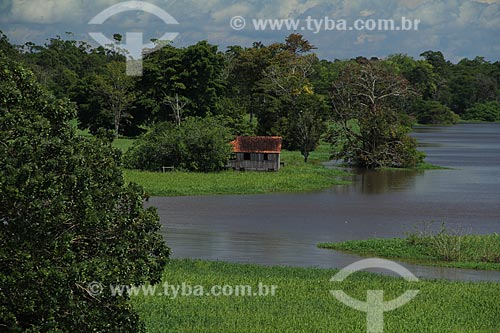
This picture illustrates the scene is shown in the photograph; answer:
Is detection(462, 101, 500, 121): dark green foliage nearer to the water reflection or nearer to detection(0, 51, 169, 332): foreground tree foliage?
the water reflection

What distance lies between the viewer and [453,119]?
499ft

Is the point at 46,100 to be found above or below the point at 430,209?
above

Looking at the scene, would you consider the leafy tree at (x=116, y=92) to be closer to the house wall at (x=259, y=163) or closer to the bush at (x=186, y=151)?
the bush at (x=186, y=151)

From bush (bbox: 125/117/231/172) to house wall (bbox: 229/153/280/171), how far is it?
1343mm

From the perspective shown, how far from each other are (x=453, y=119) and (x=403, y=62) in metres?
13.7

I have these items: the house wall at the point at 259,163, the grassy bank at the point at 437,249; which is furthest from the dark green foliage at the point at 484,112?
the grassy bank at the point at 437,249

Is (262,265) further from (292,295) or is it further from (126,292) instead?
(126,292)

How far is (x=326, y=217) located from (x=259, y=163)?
18.0m

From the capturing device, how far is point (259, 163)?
5612 cm

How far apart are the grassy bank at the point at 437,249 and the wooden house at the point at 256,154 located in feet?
81.9

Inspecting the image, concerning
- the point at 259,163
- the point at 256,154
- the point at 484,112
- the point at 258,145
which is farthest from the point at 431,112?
the point at 259,163

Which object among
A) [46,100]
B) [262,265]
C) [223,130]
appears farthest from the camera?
[223,130]

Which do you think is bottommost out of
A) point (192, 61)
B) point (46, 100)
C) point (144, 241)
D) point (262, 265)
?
point (262, 265)

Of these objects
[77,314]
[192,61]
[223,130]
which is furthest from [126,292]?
[192,61]
